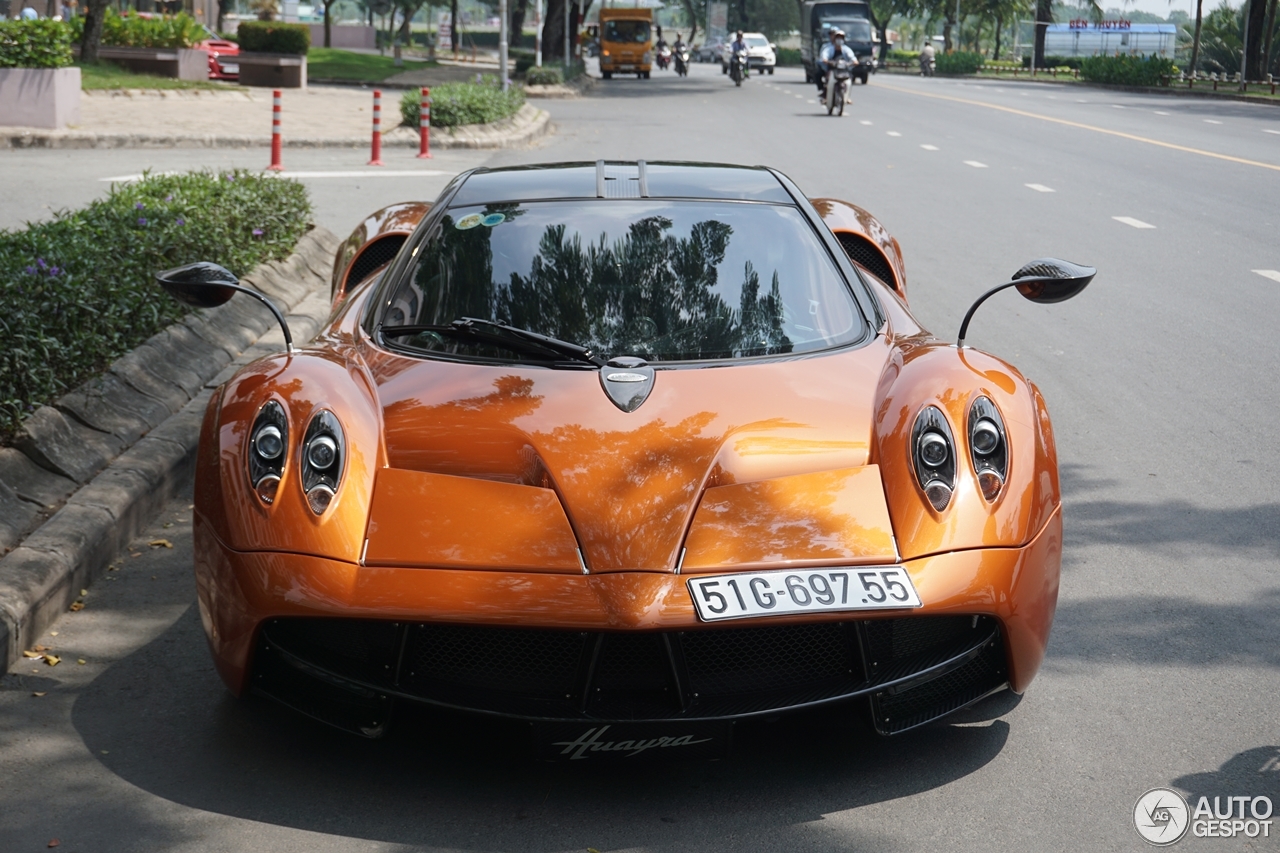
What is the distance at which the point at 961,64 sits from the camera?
76750 mm

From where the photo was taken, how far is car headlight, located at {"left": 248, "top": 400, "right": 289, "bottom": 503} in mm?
3326

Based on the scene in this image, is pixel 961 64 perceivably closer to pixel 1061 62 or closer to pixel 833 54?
pixel 1061 62

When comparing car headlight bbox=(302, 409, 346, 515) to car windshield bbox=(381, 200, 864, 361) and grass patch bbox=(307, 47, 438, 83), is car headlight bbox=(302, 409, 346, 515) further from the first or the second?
grass patch bbox=(307, 47, 438, 83)

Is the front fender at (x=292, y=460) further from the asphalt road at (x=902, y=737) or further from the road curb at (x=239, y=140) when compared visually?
the road curb at (x=239, y=140)

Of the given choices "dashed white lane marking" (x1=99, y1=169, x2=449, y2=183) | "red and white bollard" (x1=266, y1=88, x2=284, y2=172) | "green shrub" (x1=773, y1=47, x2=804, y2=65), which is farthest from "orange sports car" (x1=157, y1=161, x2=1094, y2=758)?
"green shrub" (x1=773, y1=47, x2=804, y2=65)

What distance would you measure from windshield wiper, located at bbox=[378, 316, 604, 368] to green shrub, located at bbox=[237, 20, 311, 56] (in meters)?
32.6

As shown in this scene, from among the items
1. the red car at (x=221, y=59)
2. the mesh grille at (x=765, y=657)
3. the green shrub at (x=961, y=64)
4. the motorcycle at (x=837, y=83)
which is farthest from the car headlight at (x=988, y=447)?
the green shrub at (x=961, y=64)

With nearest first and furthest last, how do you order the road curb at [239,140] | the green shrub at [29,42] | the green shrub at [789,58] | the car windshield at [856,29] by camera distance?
the road curb at [239,140] < the green shrub at [29,42] < the car windshield at [856,29] < the green shrub at [789,58]

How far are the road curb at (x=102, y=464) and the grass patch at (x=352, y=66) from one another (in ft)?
110

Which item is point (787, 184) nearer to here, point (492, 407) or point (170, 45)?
point (492, 407)

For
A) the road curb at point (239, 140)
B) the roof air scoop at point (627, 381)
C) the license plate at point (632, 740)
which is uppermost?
the road curb at point (239, 140)

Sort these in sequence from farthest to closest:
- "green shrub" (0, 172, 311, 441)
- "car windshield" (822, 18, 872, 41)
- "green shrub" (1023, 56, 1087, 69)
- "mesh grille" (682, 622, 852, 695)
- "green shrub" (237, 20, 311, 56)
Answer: "green shrub" (1023, 56, 1087, 69)
"car windshield" (822, 18, 872, 41)
"green shrub" (237, 20, 311, 56)
"green shrub" (0, 172, 311, 441)
"mesh grille" (682, 622, 852, 695)

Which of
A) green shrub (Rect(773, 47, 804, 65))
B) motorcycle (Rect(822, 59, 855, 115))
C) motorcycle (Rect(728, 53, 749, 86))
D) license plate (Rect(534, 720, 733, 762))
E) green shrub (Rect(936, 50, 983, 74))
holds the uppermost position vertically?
green shrub (Rect(773, 47, 804, 65))

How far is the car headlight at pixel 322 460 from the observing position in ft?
10.8
